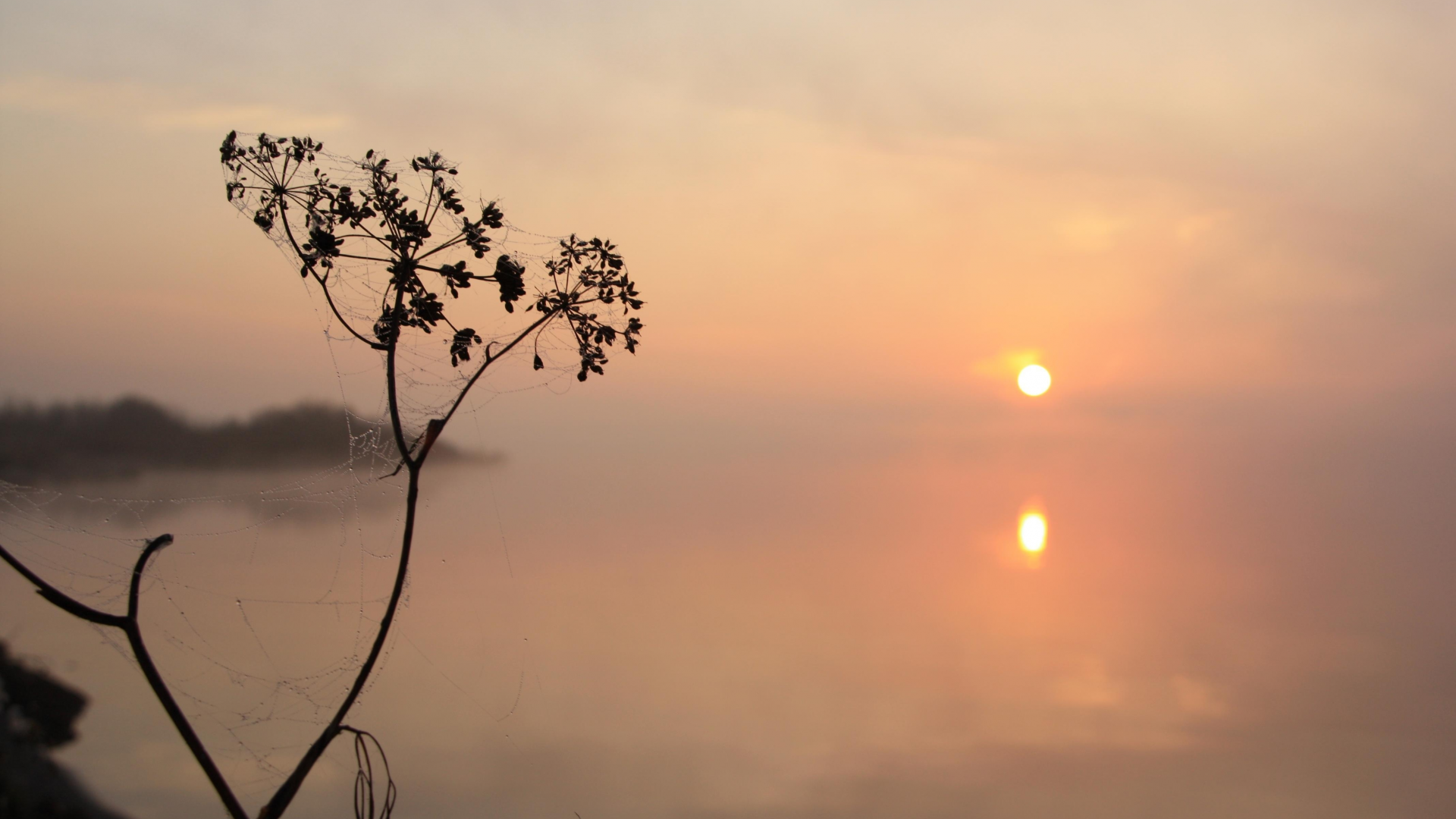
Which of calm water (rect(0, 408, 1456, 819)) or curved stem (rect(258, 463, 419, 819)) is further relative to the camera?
calm water (rect(0, 408, 1456, 819))

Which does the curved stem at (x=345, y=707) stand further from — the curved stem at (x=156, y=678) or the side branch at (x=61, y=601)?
the side branch at (x=61, y=601)

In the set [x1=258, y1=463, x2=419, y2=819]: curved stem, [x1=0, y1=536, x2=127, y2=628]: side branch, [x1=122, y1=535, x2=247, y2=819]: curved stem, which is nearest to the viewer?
[x1=0, y1=536, x2=127, y2=628]: side branch

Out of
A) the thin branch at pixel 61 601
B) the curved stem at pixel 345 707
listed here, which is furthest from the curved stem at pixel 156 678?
the curved stem at pixel 345 707

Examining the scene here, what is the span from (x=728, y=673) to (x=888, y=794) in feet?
21.4

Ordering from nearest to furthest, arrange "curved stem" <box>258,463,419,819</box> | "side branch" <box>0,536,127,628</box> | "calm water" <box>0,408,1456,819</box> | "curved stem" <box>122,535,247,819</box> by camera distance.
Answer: "side branch" <box>0,536,127,628</box>
"curved stem" <box>122,535,247,819</box>
"curved stem" <box>258,463,419,819</box>
"calm water" <box>0,408,1456,819</box>

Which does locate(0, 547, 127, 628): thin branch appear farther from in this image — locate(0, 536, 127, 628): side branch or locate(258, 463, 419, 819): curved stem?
locate(258, 463, 419, 819): curved stem

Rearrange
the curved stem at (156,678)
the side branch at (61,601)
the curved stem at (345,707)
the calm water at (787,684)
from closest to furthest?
1. the side branch at (61,601)
2. the curved stem at (156,678)
3. the curved stem at (345,707)
4. the calm water at (787,684)

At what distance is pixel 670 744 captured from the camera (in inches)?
810

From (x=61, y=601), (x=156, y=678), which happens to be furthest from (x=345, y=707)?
(x=61, y=601)

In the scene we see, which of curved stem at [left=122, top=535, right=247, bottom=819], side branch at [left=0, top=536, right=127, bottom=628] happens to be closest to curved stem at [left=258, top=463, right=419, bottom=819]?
curved stem at [left=122, top=535, right=247, bottom=819]

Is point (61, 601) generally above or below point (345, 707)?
above

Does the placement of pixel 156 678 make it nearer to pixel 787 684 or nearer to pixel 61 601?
pixel 61 601

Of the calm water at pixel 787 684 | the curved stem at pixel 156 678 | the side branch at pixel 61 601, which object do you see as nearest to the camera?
the side branch at pixel 61 601

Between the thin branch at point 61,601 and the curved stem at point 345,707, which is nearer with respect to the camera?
the thin branch at point 61,601
